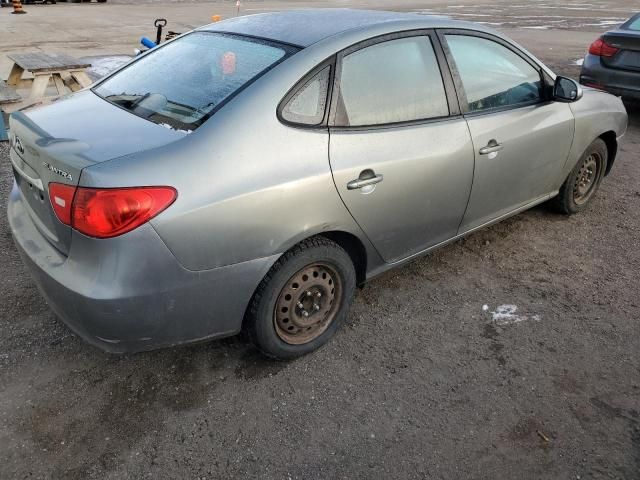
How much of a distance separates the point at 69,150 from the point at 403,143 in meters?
1.59

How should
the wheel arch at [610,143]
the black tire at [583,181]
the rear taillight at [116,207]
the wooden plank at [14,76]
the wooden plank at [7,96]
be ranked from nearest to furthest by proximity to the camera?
the rear taillight at [116,207], the black tire at [583,181], the wheel arch at [610,143], the wooden plank at [7,96], the wooden plank at [14,76]

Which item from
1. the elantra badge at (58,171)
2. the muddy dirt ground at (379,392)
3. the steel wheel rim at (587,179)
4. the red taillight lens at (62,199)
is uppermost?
the elantra badge at (58,171)

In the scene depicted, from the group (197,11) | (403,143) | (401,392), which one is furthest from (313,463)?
(197,11)

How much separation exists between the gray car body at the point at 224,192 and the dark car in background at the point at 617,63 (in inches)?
174

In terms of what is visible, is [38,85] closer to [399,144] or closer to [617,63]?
[399,144]

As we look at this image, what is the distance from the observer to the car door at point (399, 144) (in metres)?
2.67

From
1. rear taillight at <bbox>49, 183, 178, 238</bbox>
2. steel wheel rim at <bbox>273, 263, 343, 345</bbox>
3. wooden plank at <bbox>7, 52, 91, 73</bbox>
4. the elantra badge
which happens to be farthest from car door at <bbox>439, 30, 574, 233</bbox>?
wooden plank at <bbox>7, 52, 91, 73</bbox>

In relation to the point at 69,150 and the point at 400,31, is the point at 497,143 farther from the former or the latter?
the point at 69,150

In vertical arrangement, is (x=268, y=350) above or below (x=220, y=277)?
below

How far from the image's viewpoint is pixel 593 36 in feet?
49.9

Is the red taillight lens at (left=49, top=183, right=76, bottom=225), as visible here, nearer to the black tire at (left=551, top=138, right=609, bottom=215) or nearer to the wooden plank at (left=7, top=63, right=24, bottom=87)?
the black tire at (left=551, top=138, right=609, bottom=215)

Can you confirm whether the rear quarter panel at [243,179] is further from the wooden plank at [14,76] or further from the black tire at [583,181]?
the wooden plank at [14,76]

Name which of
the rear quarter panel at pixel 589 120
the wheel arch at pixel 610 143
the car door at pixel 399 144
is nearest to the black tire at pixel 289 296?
the car door at pixel 399 144

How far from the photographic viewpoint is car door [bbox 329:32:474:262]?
267 centimetres
